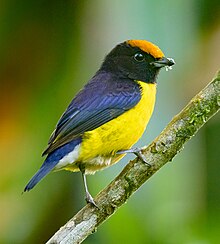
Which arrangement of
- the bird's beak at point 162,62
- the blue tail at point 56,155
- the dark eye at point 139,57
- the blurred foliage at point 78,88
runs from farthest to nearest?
the blurred foliage at point 78,88 < the dark eye at point 139,57 < the bird's beak at point 162,62 < the blue tail at point 56,155

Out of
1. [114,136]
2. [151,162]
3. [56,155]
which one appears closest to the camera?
[151,162]

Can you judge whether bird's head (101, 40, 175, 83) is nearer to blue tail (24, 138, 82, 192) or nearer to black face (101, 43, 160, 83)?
black face (101, 43, 160, 83)

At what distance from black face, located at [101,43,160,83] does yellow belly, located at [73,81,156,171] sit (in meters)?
0.29

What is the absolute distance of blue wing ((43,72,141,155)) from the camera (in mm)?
4617

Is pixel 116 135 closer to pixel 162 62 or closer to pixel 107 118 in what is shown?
pixel 107 118

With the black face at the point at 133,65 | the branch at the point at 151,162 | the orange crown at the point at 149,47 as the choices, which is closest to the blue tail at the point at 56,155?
the branch at the point at 151,162

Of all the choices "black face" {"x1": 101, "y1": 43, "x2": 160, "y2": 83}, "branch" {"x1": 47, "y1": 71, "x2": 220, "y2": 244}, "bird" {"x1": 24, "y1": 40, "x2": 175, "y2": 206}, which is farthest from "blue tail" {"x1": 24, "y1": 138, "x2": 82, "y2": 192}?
"black face" {"x1": 101, "y1": 43, "x2": 160, "y2": 83}

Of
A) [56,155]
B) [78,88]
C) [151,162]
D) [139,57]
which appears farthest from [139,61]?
[151,162]

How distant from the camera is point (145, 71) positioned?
16.8ft

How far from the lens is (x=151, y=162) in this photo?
4.09m

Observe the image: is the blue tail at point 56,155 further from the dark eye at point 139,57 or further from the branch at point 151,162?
the dark eye at point 139,57

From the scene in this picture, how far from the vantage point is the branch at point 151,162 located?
403cm

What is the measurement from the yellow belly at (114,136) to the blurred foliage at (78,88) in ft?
2.02

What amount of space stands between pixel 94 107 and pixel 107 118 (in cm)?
11
